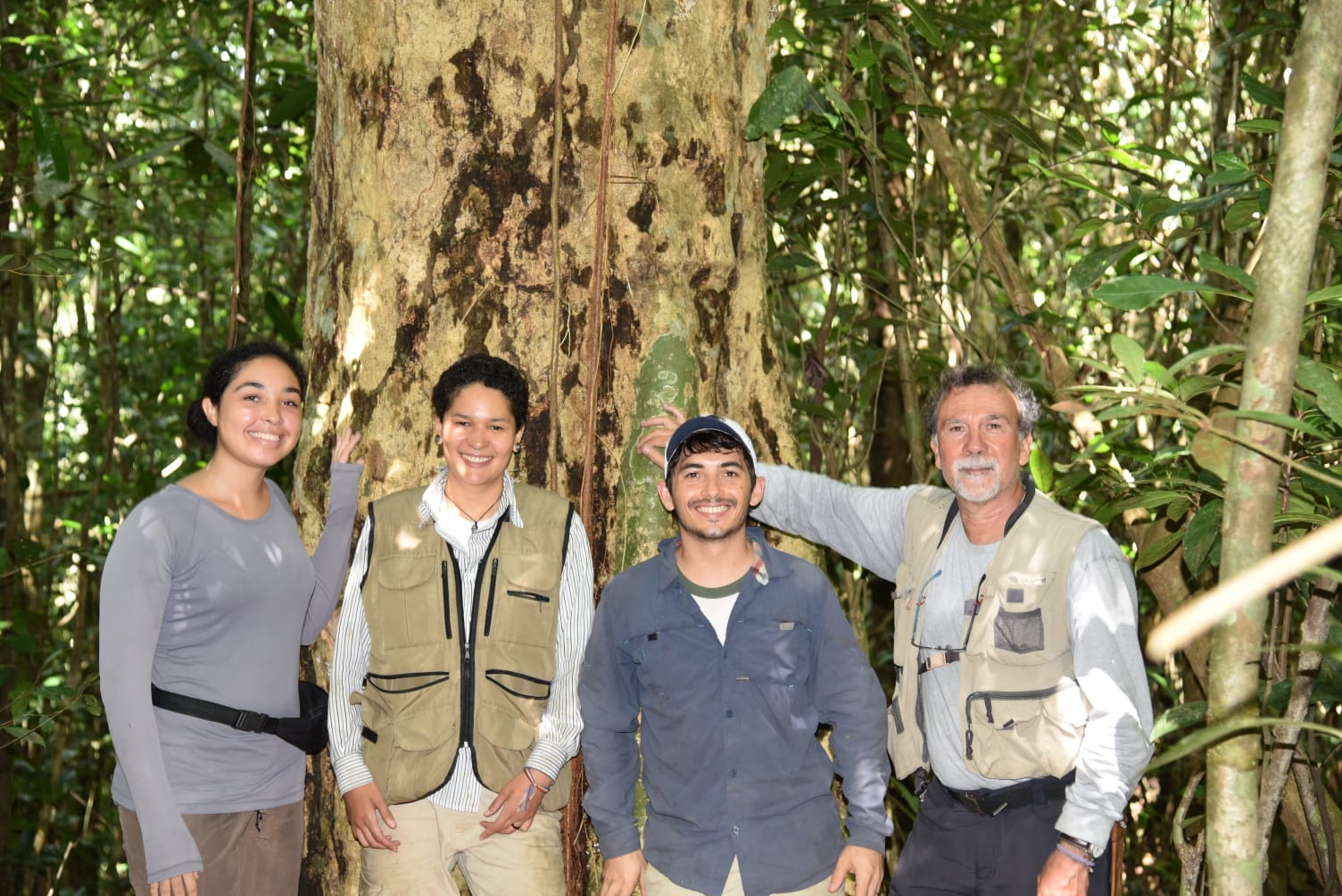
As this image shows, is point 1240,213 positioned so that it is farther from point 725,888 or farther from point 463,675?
point 463,675

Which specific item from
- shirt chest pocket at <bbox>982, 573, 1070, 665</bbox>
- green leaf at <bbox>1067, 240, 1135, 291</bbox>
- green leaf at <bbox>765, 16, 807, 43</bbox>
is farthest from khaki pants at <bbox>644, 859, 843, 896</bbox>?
green leaf at <bbox>765, 16, 807, 43</bbox>

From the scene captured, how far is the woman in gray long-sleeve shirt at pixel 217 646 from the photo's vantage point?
2.64m

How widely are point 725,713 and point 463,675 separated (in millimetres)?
622

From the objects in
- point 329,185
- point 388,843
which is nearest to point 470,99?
point 329,185

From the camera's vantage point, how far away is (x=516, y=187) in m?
3.42

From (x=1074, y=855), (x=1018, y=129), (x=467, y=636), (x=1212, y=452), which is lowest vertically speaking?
(x=1074, y=855)

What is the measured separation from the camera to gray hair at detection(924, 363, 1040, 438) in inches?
121

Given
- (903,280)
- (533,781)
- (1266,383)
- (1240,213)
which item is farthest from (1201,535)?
(903,280)

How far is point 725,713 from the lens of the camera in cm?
282

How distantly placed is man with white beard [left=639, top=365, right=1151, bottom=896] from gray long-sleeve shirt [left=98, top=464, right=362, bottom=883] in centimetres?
151

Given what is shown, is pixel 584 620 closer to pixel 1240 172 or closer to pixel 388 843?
pixel 388 843

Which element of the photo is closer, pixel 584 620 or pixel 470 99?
pixel 584 620

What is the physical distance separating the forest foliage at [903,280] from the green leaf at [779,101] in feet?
→ 0.04

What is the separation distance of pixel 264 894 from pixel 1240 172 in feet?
9.35
